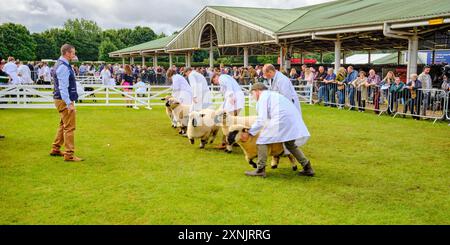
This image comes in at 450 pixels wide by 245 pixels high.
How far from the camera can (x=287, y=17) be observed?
99.7 feet

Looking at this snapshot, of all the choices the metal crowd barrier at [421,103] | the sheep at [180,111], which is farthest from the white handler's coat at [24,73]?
the metal crowd barrier at [421,103]

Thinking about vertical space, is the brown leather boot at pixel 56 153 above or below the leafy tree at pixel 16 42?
below

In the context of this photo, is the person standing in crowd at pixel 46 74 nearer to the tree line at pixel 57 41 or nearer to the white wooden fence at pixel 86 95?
the white wooden fence at pixel 86 95

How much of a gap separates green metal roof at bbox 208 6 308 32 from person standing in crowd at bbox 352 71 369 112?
331 inches

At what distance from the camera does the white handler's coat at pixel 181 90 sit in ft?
39.9

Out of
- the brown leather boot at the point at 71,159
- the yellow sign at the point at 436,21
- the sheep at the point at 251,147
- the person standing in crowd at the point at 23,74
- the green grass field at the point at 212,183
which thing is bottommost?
the green grass field at the point at 212,183

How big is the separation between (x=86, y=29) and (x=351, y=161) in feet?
458

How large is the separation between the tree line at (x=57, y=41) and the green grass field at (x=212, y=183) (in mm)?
67136

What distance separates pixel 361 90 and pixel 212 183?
40.1 ft

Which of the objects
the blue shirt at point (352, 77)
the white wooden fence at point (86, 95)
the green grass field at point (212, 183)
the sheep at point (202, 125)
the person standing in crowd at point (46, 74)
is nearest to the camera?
the green grass field at point (212, 183)

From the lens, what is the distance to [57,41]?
93750mm

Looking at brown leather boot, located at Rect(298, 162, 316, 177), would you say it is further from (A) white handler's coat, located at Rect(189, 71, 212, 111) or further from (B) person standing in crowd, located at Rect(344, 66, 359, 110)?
(B) person standing in crowd, located at Rect(344, 66, 359, 110)

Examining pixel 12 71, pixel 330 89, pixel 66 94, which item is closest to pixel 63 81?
pixel 66 94
